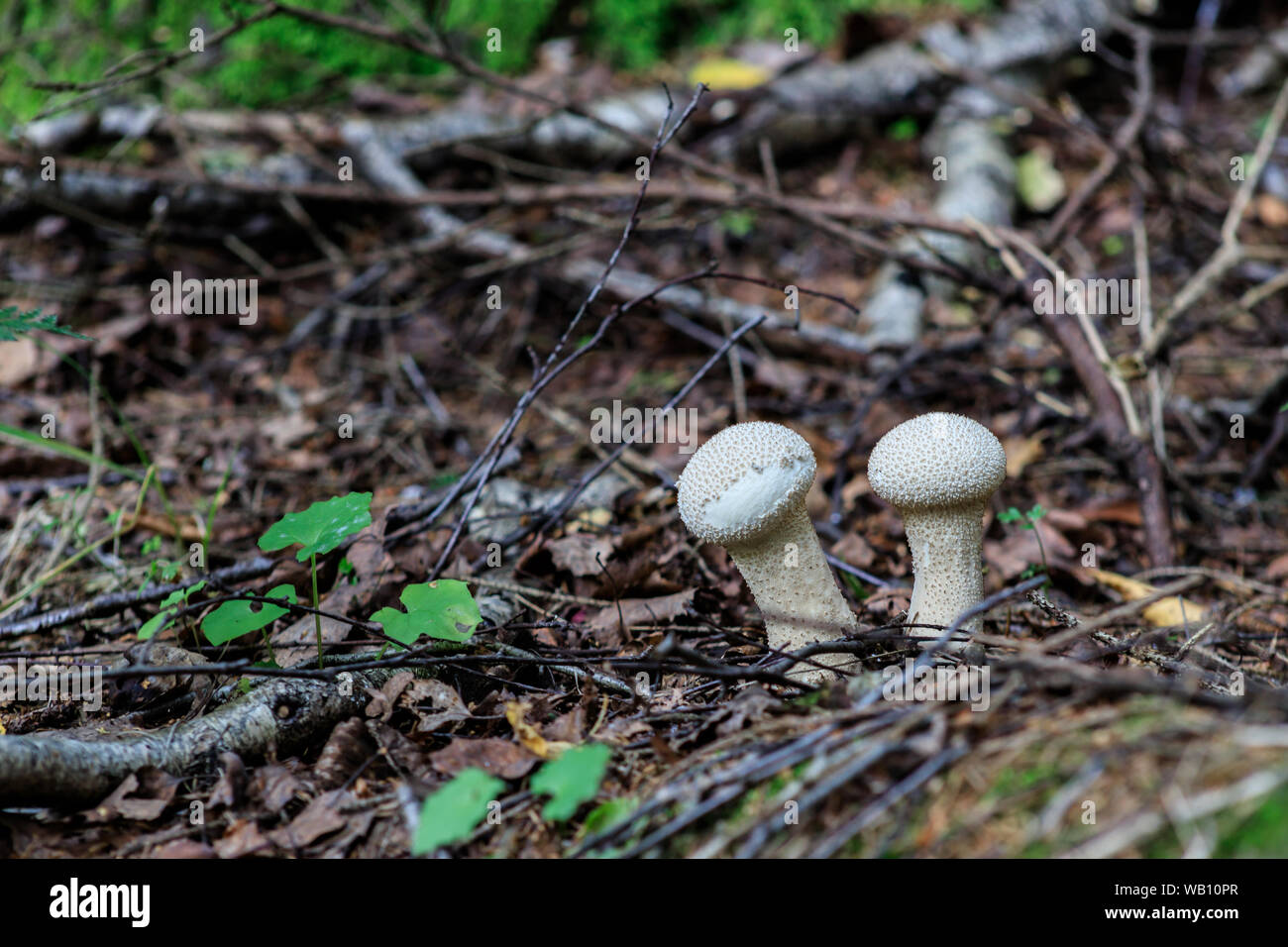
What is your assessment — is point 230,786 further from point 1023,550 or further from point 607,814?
point 1023,550

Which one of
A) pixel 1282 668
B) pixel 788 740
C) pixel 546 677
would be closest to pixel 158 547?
pixel 546 677

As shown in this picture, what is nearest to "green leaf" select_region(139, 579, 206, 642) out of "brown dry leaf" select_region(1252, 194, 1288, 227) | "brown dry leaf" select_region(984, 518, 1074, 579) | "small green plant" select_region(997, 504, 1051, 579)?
"small green plant" select_region(997, 504, 1051, 579)

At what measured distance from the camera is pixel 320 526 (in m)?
2.25

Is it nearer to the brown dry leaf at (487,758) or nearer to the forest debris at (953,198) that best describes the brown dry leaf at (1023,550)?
the forest debris at (953,198)

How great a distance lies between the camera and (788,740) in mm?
1615

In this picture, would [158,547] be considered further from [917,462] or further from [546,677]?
[917,462]

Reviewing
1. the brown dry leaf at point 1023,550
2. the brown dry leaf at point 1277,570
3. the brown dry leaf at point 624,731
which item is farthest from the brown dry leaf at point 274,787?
the brown dry leaf at point 1277,570

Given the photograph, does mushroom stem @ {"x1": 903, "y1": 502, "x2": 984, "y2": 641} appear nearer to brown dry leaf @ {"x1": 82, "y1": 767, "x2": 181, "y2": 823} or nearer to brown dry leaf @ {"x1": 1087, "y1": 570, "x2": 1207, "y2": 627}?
brown dry leaf @ {"x1": 1087, "y1": 570, "x2": 1207, "y2": 627}

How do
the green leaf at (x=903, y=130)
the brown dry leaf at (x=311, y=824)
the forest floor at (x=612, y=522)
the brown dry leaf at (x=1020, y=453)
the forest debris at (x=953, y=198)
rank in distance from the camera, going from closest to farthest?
the forest floor at (x=612, y=522) < the brown dry leaf at (x=311, y=824) < the brown dry leaf at (x=1020, y=453) < the forest debris at (x=953, y=198) < the green leaf at (x=903, y=130)

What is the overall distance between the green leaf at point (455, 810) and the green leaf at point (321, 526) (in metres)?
0.87

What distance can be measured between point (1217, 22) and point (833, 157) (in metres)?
3.27

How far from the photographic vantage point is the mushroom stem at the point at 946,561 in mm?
2268

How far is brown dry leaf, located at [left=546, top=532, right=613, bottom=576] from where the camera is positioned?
285 cm

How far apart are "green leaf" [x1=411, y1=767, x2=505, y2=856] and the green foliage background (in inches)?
192
